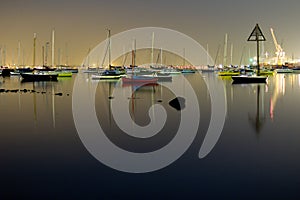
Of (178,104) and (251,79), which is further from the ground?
(251,79)

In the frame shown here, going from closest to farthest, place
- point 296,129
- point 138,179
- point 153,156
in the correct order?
point 138,179
point 153,156
point 296,129

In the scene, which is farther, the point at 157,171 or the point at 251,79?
the point at 251,79

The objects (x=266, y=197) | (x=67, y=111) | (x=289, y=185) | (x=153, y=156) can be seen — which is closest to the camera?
(x=266, y=197)

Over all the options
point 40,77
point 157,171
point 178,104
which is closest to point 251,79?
point 178,104

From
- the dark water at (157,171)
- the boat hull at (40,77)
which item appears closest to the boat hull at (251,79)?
the boat hull at (40,77)

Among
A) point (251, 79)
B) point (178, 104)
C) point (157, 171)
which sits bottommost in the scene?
point (157, 171)

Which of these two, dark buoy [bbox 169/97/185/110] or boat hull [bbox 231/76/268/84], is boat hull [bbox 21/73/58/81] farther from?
dark buoy [bbox 169/97/185/110]

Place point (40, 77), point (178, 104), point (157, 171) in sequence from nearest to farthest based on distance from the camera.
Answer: point (157, 171) → point (178, 104) → point (40, 77)

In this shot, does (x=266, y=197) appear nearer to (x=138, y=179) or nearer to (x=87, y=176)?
(x=138, y=179)

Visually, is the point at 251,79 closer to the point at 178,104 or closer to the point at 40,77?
the point at 178,104

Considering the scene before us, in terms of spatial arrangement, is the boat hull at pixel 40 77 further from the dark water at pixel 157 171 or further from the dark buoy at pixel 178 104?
the dark water at pixel 157 171

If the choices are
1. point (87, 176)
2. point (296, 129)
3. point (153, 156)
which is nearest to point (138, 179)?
point (87, 176)

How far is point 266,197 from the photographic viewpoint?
20.8 ft

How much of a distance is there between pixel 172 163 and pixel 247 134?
176 inches
